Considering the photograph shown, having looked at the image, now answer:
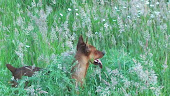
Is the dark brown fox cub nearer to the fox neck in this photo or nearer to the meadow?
the meadow

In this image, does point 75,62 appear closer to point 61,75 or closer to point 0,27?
point 61,75

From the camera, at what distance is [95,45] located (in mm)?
5605

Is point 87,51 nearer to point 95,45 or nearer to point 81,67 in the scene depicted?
point 81,67

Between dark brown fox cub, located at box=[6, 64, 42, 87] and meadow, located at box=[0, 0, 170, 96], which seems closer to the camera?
meadow, located at box=[0, 0, 170, 96]

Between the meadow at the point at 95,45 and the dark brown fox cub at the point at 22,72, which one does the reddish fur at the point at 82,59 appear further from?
the dark brown fox cub at the point at 22,72

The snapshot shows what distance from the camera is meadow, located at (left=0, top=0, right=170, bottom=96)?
4129mm

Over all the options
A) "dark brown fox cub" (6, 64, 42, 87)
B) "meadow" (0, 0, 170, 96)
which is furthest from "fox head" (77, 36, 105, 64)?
"dark brown fox cub" (6, 64, 42, 87)

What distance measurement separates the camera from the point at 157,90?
12.4 ft

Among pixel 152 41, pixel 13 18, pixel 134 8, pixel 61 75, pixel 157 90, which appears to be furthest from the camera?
pixel 13 18

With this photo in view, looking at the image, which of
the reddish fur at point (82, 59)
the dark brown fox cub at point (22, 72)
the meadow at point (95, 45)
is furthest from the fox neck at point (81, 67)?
the dark brown fox cub at point (22, 72)

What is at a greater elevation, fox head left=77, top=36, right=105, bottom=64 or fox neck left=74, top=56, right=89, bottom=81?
fox head left=77, top=36, right=105, bottom=64

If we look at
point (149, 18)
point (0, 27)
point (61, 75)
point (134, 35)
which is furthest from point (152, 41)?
point (0, 27)

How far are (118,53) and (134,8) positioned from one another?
1031mm

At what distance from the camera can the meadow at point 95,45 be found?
13.5ft
